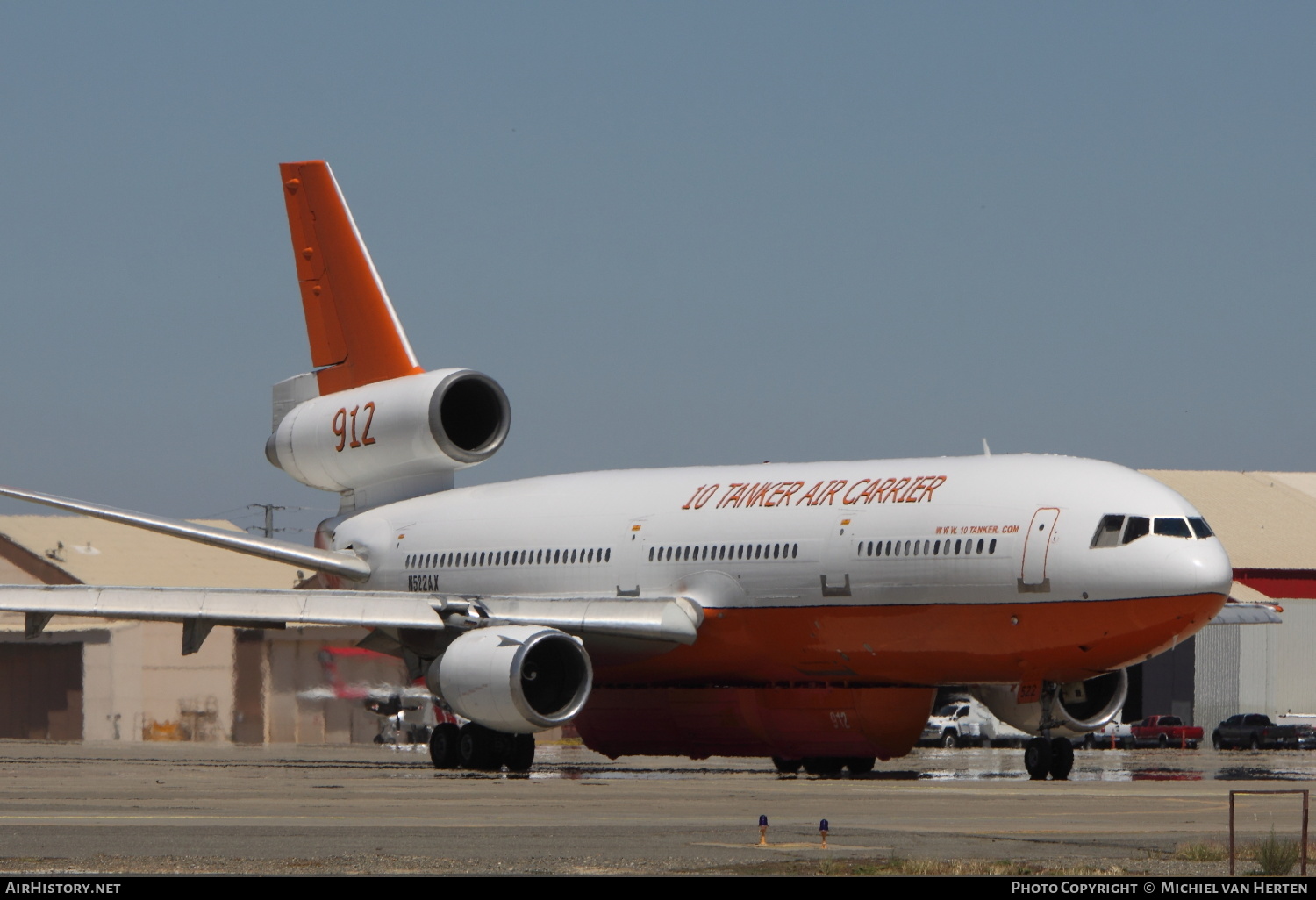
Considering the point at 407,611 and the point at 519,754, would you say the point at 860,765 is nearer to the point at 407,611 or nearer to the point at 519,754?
the point at 519,754

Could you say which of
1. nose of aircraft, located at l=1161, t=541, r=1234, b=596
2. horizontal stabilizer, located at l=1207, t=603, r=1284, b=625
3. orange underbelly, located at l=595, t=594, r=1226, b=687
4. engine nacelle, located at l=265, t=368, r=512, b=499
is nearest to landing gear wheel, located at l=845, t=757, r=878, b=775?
orange underbelly, located at l=595, t=594, r=1226, b=687

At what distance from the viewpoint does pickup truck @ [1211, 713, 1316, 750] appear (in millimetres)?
48312

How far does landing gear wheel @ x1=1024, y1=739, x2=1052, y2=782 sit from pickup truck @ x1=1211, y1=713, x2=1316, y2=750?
22.5 metres

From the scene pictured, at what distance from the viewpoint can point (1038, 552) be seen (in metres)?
26.7

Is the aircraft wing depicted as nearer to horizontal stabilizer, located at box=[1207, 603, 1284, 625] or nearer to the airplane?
the airplane

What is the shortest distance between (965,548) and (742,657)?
4601 mm

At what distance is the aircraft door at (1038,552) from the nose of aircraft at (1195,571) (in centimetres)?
152

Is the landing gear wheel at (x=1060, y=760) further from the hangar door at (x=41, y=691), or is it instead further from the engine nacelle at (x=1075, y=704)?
the hangar door at (x=41, y=691)

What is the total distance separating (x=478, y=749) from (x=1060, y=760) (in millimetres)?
8754

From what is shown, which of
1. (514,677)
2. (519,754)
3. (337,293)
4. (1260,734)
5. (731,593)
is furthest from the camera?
(1260,734)

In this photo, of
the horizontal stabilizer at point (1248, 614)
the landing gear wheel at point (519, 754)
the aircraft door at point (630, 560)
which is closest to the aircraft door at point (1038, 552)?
the aircraft door at point (630, 560)

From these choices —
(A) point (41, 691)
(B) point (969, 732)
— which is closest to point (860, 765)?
(B) point (969, 732)

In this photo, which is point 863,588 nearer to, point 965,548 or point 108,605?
point 965,548

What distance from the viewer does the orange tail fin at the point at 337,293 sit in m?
38.2
